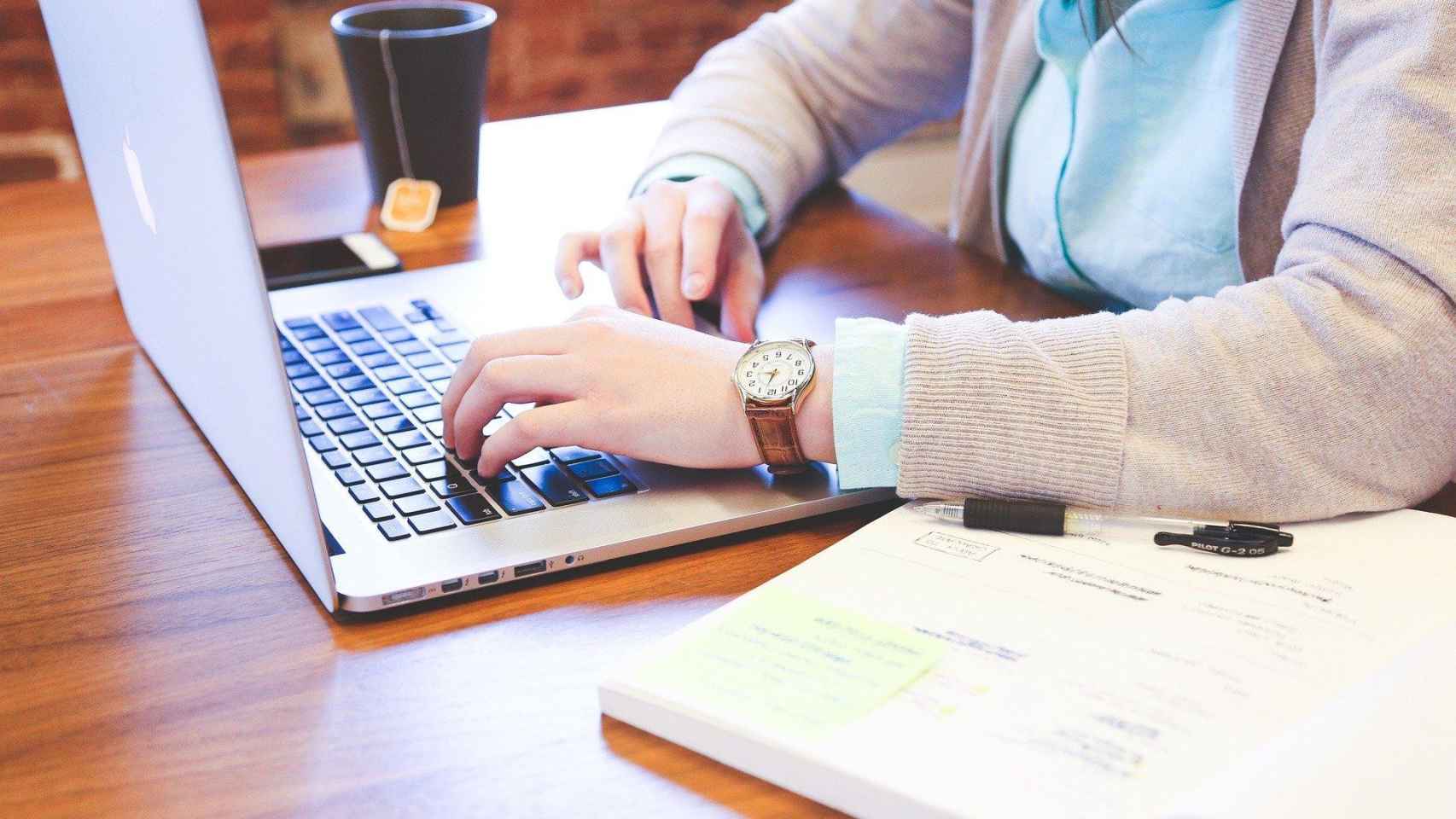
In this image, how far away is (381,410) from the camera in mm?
772

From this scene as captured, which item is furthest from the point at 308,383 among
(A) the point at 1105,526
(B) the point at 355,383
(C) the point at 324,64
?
(C) the point at 324,64

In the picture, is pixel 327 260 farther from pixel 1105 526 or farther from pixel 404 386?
pixel 1105 526

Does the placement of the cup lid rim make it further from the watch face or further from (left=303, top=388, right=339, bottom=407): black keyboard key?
the watch face

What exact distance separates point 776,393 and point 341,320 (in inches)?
15.2

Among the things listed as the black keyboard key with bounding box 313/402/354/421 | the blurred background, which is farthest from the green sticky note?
the blurred background

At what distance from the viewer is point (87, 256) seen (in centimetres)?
109

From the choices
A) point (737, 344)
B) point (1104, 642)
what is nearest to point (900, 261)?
point (737, 344)

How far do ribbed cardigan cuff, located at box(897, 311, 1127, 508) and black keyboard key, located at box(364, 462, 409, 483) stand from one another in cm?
26

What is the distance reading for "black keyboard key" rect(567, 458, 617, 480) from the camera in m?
0.69

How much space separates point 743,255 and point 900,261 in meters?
0.14

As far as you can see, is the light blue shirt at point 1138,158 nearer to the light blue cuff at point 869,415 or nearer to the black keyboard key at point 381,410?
the light blue cuff at point 869,415

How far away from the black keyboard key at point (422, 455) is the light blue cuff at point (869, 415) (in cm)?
21

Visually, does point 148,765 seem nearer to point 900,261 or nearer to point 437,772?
point 437,772

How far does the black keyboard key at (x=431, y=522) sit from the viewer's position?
2.08ft
